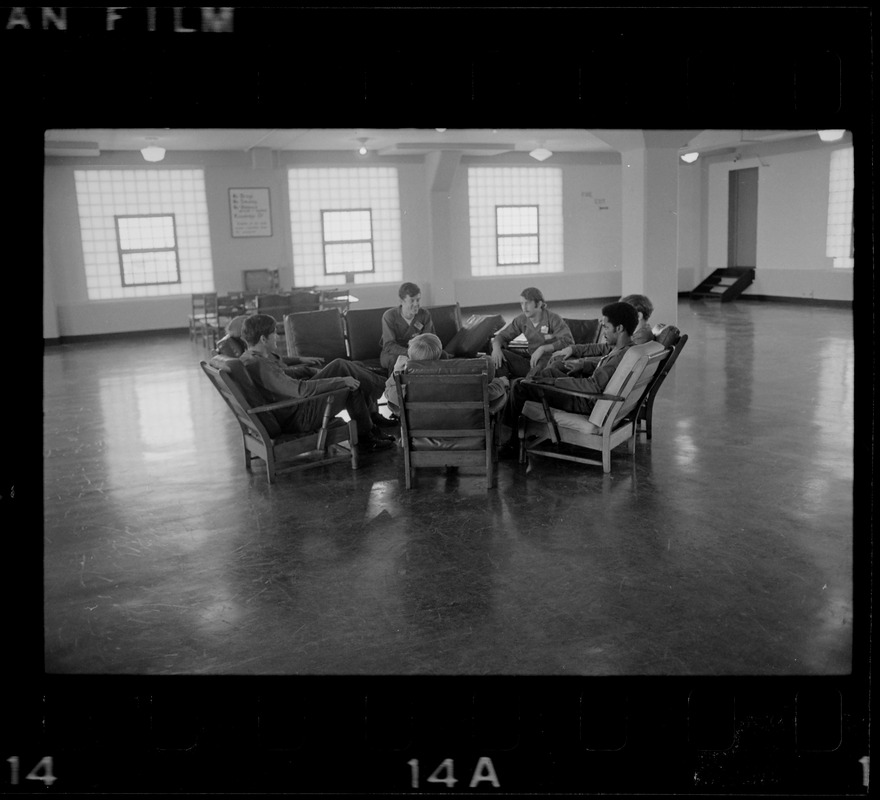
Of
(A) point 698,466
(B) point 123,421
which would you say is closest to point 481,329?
(A) point 698,466

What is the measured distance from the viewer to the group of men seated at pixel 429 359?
15.8 ft

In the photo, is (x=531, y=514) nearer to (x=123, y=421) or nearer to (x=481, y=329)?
(x=481, y=329)

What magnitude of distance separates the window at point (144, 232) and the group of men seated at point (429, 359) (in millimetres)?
6697

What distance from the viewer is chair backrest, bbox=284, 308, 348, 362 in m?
6.59

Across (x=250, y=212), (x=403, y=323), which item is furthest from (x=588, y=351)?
(x=250, y=212)

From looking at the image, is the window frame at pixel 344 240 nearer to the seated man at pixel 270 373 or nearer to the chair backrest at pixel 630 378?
the seated man at pixel 270 373

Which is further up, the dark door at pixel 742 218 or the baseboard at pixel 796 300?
the dark door at pixel 742 218

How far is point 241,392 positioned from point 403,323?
2.04 metres

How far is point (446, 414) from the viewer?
4.55 meters

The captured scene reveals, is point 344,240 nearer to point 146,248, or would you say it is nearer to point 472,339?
point 146,248

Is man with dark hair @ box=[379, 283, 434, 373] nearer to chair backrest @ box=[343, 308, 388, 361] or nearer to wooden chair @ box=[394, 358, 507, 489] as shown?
chair backrest @ box=[343, 308, 388, 361]
